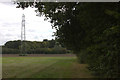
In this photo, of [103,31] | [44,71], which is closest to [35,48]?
[44,71]

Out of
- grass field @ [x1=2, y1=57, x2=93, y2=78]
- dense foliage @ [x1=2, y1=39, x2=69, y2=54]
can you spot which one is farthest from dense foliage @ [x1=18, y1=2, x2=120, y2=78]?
dense foliage @ [x1=2, y1=39, x2=69, y2=54]

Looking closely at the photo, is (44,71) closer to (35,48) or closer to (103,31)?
(103,31)

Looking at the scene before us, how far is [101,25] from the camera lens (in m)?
12.7

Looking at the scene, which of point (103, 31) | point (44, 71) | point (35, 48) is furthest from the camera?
point (35, 48)

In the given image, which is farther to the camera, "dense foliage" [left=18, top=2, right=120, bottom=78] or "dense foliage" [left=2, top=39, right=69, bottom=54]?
"dense foliage" [left=2, top=39, right=69, bottom=54]

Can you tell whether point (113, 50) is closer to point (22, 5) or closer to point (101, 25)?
point (101, 25)

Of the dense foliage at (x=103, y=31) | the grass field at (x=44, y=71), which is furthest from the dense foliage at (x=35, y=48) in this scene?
the dense foliage at (x=103, y=31)

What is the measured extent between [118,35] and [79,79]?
1159cm

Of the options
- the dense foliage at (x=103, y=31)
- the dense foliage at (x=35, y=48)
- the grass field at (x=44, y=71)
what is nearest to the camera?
the dense foliage at (x=103, y=31)

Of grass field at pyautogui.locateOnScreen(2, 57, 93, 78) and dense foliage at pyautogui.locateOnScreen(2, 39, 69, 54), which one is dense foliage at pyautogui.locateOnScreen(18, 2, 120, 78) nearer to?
grass field at pyautogui.locateOnScreen(2, 57, 93, 78)

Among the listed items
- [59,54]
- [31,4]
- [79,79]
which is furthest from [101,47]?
[59,54]

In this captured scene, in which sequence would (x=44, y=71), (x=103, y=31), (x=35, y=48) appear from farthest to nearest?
(x=35, y=48) < (x=44, y=71) < (x=103, y=31)

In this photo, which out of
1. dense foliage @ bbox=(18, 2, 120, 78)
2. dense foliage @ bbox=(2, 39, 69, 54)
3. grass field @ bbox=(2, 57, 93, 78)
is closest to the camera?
dense foliage @ bbox=(18, 2, 120, 78)

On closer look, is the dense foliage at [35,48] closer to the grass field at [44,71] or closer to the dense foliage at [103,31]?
the grass field at [44,71]
